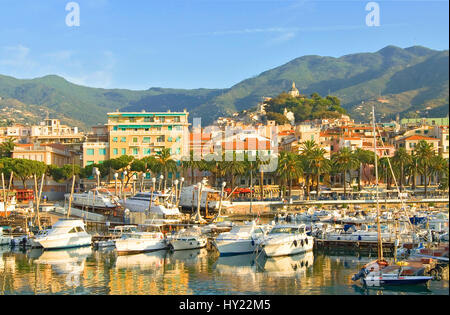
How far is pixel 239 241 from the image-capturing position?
3834 cm

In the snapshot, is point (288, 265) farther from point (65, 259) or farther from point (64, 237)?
point (64, 237)

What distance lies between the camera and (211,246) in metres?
42.7

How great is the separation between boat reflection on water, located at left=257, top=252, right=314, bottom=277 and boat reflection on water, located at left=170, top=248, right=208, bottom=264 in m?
4.26

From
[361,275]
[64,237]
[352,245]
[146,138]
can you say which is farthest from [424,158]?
[64,237]

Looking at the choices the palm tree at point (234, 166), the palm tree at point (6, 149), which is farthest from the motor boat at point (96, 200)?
the palm tree at point (6, 149)

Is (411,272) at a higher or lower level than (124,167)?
lower

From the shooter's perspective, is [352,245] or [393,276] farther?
[352,245]

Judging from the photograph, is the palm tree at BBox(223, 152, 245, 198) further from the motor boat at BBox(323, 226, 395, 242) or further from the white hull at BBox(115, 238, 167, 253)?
the white hull at BBox(115, 238, 167, 253)

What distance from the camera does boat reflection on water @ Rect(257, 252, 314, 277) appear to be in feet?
104

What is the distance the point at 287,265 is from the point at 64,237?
57.9ft

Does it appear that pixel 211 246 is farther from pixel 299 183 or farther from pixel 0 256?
pixel 299 183
